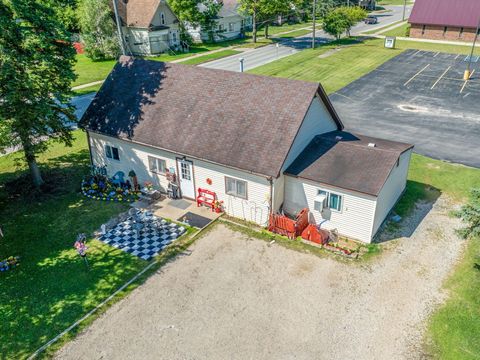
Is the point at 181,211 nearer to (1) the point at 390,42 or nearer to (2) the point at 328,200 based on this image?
(2) the point at 328,200

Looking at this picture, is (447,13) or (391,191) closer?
(391,191)

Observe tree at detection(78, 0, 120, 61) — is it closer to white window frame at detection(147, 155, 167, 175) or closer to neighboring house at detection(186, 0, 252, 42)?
neighboring house at detection(186, 0, 252, 42)

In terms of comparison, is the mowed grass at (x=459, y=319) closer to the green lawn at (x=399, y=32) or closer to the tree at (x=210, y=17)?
the tree at (x=210, y=17)

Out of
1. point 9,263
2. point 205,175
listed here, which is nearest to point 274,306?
point 205,175

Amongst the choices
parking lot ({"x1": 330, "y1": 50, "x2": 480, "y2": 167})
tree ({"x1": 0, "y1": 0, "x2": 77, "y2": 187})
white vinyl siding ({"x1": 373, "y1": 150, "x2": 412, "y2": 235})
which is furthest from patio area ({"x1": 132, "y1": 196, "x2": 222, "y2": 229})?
parking lot ({"x1": 330, "y1": 50, "x2": 480, "y2": 167})

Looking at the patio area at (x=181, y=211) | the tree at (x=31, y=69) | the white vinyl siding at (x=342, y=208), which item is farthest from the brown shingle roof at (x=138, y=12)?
the white vinyl siding at (x=342, y=208)

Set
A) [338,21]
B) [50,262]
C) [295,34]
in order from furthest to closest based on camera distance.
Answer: [295,34], [338,21], [50,262]

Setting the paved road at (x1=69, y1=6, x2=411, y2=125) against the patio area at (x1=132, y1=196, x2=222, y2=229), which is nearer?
the patio area at (x1=132, y1=196, x2=222, y2=229)
